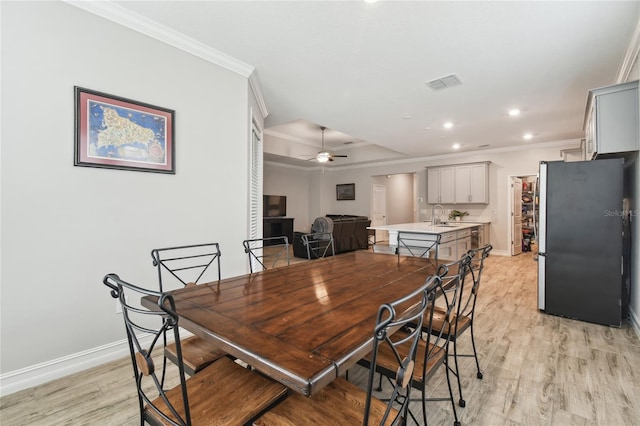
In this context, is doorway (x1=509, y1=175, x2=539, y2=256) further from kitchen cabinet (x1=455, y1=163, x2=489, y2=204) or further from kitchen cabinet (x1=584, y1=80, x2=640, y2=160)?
kitchen cabinet (x1=584, y1=80, x2=640, y2=160)

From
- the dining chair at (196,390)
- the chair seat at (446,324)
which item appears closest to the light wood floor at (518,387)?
the chair seat at (446,324)

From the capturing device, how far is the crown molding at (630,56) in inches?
97.1

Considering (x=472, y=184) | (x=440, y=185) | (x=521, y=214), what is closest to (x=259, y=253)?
(x=440, y=185)

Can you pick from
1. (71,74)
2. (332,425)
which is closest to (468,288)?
(332,425)

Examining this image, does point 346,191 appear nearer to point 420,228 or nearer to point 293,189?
point 293,189

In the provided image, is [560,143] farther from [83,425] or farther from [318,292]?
[83,425]

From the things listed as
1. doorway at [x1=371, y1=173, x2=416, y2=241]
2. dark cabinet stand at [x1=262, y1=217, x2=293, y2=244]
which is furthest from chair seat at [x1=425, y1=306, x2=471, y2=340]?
dark cabinet stand at [x1=262, y1=217, x2=293, y2=244]

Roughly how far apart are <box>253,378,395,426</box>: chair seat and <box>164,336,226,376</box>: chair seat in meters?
0.48

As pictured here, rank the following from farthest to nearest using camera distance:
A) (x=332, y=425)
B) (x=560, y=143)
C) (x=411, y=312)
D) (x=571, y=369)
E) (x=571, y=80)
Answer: (x=560, y=143)
(x=571, y=80)
(x=571, y=369)
(x=411, y=312)
(x=332, y=425)

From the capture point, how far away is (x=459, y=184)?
7.61 meters

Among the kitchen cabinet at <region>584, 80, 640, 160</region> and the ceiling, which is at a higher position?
the ceiling

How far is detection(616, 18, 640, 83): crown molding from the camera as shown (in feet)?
8.09

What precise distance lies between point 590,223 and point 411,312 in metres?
3.03

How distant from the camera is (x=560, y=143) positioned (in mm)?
6461
